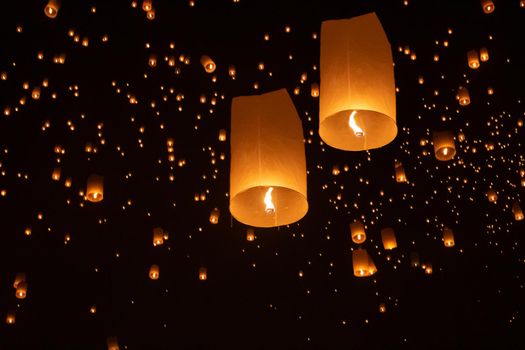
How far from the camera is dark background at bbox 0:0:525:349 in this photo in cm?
657

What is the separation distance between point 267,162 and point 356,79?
1.19 feet

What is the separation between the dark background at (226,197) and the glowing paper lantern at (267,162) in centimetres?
427

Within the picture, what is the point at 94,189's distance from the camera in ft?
18.4

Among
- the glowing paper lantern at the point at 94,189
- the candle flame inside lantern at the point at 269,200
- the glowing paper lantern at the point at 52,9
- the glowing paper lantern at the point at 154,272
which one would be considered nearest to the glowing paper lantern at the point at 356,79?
the candle flame inside lantern at the point at 269,200

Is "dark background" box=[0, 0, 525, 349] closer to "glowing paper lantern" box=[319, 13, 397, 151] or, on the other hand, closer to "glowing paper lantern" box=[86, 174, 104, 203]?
"glowing paper lantern" box=[86, 174, 104, 203]

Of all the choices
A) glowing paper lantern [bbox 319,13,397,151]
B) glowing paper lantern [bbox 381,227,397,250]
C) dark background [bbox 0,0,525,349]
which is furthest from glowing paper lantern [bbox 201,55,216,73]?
glowing paper lantern [bbox 319,13,397,151]

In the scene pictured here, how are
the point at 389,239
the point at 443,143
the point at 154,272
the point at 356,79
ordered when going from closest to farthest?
the point at 356,79, the point at 443,143, the point at 389,239, the point at 154,272

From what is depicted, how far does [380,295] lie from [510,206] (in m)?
1.65

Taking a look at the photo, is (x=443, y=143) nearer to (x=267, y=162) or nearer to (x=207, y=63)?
(x=207, y=63)

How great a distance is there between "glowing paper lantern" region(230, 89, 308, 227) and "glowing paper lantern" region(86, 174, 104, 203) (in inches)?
129

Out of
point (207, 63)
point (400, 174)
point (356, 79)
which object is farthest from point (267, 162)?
point (400, 174)

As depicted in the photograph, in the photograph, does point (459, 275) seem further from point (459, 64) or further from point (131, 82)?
point (131, 82)

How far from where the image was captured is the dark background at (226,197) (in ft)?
21.5

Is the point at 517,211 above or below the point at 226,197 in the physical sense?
below
